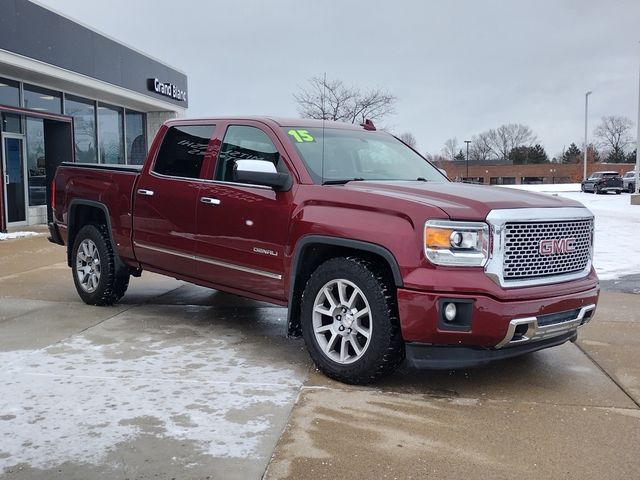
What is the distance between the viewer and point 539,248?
13.4ft

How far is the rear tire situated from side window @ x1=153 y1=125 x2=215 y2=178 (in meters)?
1.11

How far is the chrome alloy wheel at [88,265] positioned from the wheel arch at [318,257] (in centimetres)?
286

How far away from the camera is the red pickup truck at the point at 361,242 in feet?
12.6

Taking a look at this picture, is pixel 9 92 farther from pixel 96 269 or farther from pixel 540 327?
pixel 540 327

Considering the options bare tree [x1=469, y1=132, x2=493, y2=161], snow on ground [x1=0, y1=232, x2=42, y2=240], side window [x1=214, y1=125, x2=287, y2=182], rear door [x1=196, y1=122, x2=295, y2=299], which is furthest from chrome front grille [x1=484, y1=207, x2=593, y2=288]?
bare tree [x1=469, y1=132, x2=493, y2=161]

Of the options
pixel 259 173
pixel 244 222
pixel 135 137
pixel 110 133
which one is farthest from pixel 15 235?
pixel 259 173

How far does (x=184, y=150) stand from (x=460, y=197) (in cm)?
281

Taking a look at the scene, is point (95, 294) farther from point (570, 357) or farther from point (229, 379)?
point (570, 357)

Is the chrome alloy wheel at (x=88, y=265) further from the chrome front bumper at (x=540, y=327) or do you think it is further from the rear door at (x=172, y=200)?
the chrome front bumper at (x=540, y=327)

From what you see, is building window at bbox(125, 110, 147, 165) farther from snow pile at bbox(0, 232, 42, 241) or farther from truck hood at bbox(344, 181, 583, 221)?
truck hood at bbox(344, 181, 583, 221)

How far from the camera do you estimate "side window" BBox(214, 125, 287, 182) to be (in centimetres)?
506

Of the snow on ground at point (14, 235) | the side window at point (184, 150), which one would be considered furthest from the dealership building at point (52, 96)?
the side window at point (184, 150)

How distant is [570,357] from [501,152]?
114699 millimetres

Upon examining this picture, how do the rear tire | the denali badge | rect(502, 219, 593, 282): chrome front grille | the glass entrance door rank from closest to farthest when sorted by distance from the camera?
1. rect(502, 219, 593, 282): chrome front grille
2. the denali badge
3. the rear tire
4. the glass entrance door
